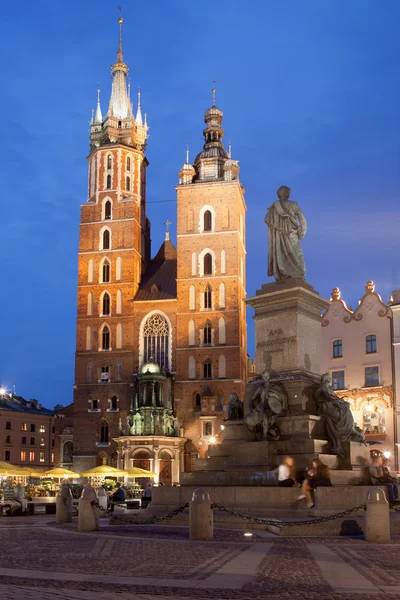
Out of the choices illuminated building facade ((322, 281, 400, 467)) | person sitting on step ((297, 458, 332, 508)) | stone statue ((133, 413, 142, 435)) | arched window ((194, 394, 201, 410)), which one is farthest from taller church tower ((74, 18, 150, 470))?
person sitting on step ((297, 458, 332, 508))

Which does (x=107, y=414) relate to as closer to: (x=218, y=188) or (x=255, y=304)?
(x=218, y=188)

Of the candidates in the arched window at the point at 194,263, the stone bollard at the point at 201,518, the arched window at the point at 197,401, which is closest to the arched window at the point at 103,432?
the arched window at the point at 197,401

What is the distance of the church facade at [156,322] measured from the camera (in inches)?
2360

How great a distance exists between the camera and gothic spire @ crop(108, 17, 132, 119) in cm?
7175

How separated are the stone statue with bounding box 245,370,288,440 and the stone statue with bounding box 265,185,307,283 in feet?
8.85

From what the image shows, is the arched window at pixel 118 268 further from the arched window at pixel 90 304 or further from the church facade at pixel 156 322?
the arched window at pixel 90 304

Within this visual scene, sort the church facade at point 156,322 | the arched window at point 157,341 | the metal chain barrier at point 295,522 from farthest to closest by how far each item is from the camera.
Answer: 1. the arched window at point 157,341
2. the church facade at point 156,322
3. the metal chain barrier at point 295,522

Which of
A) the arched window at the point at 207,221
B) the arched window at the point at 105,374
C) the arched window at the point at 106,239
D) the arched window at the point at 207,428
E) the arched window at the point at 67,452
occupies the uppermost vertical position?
the arched window at the point at 207,221

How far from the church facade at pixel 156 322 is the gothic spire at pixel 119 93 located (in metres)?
4.22

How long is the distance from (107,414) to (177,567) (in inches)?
2124

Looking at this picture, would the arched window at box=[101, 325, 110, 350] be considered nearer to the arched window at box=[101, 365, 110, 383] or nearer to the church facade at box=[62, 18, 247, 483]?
the church facade at box=[62, 18, 247, 483]

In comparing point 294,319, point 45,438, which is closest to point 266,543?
point 294,319

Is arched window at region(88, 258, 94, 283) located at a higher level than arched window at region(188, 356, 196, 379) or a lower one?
higher

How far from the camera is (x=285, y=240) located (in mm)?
18047
